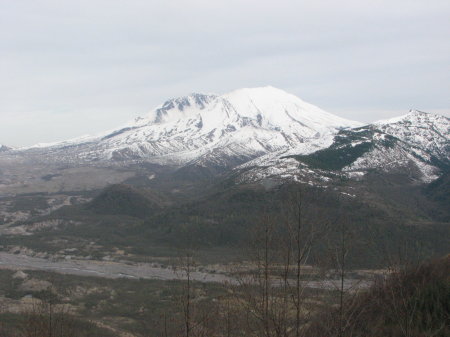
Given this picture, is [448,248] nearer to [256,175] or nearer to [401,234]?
[401,234]

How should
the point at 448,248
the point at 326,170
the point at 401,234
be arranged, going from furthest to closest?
the point at 326,170
the point at 401,234
the point at 448,248

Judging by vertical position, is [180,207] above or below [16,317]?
Result: above

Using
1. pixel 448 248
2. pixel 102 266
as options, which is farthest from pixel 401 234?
pixel 102 266

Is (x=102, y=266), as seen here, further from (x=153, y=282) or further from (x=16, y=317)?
(x=16, y=317)

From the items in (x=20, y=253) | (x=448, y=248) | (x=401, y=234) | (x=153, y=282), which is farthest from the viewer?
(x=20, y=253)

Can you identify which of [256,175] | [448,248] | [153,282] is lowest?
[153,282]

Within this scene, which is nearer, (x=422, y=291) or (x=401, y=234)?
(x=422, y=291)

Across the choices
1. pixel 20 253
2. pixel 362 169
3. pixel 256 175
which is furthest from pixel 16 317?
pixel 362 169

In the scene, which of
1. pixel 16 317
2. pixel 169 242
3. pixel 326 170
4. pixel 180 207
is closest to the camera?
pixel 16 317

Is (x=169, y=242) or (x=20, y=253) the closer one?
(x=20, y=253)
